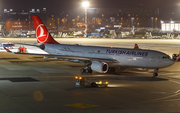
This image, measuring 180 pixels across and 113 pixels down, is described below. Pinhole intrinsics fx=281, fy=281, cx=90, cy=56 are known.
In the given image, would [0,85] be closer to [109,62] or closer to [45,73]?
[45,73]

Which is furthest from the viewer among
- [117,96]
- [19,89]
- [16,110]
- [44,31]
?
[44,31]

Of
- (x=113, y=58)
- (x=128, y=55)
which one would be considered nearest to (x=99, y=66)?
(x=113, y=58)

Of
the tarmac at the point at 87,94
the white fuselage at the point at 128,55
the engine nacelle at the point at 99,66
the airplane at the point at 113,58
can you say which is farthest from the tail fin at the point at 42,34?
the engine nacelle at the point at 99,66

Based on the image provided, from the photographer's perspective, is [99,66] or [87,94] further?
[99,66]

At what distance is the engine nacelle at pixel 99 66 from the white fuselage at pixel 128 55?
1.68 meters

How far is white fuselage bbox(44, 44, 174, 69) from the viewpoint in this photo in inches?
1383

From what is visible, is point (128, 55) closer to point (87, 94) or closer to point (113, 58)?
point (113, 58)

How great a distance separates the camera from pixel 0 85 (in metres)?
28.9

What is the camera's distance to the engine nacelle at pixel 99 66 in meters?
35.5

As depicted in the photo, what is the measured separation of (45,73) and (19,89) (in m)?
10.8

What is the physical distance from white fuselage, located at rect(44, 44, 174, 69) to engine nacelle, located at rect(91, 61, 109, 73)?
168 cm

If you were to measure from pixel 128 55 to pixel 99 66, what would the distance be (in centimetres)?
438

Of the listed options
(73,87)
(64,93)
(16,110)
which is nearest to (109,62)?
(73,87)

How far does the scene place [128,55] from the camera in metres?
37.0
